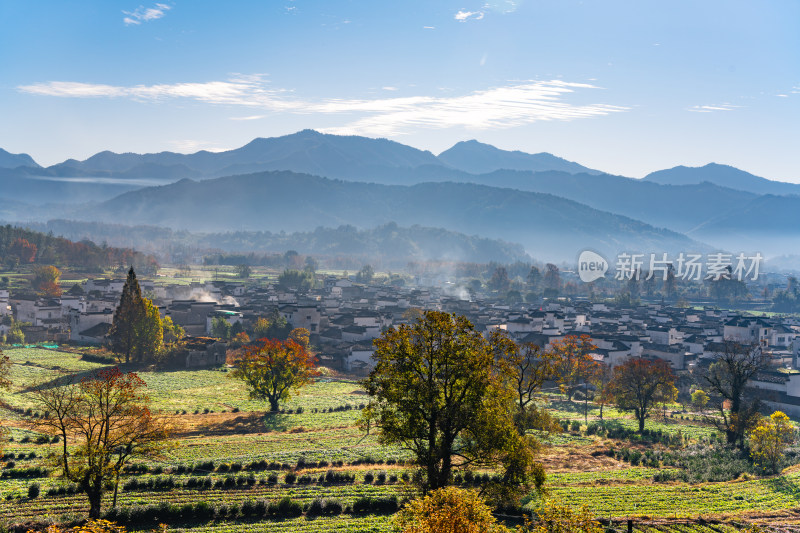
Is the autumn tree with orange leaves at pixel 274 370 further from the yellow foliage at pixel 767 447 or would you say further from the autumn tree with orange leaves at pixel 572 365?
the yellow foliage at pixel 767 447

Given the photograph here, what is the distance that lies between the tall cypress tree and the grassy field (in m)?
15.1

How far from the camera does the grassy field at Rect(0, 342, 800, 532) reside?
3027 centimetres

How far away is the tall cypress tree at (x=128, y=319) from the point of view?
251 feet

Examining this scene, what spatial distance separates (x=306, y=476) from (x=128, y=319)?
163 ft

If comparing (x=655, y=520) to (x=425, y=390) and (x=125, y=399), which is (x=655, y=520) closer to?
(x=425, y=390)

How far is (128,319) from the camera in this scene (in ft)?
250

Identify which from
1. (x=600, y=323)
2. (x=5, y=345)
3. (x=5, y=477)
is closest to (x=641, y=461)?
(x=5, y=477)

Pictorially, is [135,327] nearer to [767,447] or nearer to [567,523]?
[567,523]

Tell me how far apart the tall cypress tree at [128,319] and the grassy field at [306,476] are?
593 inches

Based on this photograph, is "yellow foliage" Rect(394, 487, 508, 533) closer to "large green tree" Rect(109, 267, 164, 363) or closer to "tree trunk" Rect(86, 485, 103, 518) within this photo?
"tree trunk" Rect(86, 485, 103, 518)

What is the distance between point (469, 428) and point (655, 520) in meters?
12.5

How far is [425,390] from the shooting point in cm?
2634

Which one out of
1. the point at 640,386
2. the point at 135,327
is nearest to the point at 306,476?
the point at 640,386

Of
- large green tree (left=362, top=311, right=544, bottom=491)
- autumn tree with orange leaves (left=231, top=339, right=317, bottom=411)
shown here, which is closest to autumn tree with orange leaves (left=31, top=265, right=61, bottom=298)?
autumn tree with orange leaves (left=231, top=339, right=317, bottom=411)
